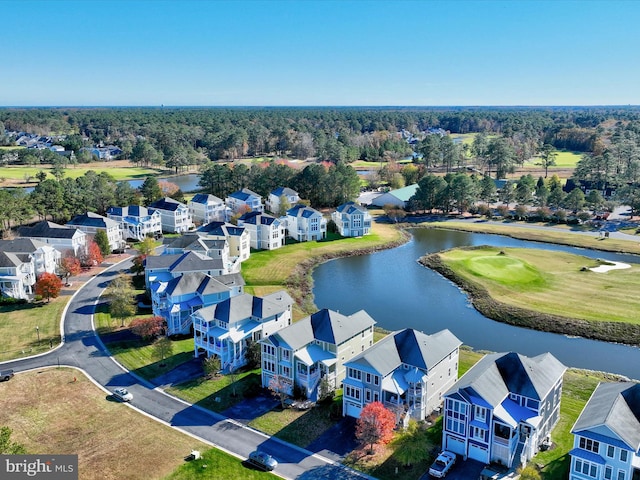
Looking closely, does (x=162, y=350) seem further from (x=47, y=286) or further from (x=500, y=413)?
(x=500, y=413)

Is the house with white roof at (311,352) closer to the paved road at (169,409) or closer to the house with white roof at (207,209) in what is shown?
the paved road at (169,409)

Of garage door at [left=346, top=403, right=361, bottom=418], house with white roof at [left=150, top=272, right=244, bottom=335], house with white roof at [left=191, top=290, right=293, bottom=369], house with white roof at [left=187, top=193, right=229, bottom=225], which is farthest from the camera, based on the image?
house with white roof at [left=187, top=193, right=229, bottom=225]

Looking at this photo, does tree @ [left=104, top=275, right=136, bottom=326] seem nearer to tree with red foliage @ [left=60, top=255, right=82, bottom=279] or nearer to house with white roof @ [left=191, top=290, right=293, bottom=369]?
house with white roof @ [left=191, top=290, right=293, bottom=369]

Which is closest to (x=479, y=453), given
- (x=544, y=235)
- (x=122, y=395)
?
(x=122, y=395)

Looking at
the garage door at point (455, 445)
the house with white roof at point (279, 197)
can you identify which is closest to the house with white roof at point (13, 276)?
the house with white roof at point (279, 197)

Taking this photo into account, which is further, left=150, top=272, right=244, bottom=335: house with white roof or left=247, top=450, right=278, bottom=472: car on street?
left=150, top=272, right=244, bottom=335: house with white roof

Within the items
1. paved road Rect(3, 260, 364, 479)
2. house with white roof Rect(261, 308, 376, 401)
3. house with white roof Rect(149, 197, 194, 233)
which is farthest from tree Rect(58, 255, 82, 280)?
house with white roof Rect(261, 308, 376, 401)
